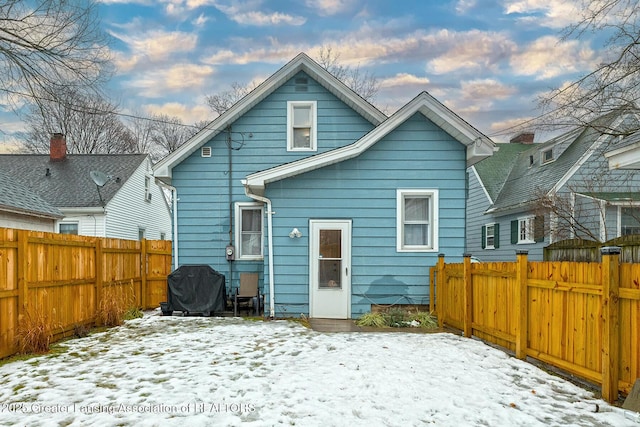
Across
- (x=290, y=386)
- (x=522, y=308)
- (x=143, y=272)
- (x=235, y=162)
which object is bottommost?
(x=290, y=386)

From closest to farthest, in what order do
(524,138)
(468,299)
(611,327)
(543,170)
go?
(611,327), (468,299), (543,170), (524,138)

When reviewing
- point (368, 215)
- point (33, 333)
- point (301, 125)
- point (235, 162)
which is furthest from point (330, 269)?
point (33, 333)

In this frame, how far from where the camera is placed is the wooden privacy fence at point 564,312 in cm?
378

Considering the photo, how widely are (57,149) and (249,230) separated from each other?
544 inches

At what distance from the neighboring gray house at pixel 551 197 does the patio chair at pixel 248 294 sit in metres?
8.13

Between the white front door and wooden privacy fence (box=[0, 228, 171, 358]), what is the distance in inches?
158

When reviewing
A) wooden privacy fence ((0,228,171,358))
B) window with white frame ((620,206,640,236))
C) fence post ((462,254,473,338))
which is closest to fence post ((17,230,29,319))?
wooden privacy fence ((0,228,171,358))

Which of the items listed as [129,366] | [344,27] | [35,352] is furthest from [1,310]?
[344,27]

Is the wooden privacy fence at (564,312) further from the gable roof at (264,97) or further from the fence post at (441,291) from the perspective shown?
the gable roof at (264,97)

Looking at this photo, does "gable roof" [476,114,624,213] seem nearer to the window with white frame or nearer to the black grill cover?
the window with white frame

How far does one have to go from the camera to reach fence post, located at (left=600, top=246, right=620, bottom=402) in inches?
150

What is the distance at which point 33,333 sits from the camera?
5.54 m

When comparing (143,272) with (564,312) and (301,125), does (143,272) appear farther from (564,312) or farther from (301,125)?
(564,312)

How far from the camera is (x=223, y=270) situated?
9914 mm
